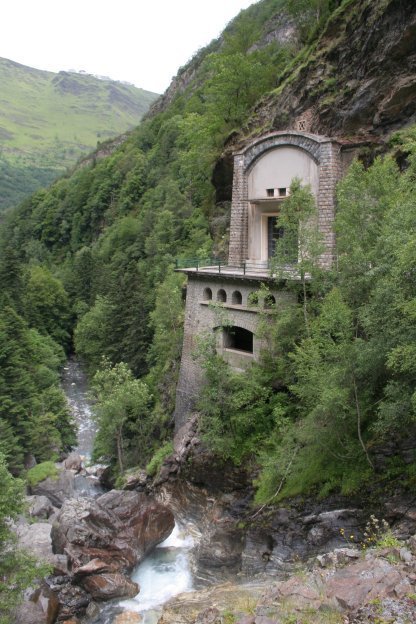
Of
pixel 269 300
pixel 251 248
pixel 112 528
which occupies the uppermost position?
pixel 251 248

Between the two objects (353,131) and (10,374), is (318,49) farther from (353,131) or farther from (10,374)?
(10,374)

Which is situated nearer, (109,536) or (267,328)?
(109,536)

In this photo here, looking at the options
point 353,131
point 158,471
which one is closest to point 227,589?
point 158,471

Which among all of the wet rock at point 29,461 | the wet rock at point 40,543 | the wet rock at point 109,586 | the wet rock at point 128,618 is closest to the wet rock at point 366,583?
the wet rock at point 128,618

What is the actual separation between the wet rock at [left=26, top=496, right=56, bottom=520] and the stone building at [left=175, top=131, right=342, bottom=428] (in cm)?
846

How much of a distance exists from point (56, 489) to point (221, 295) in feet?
51.9

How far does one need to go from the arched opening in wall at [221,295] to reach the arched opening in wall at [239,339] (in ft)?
5.35

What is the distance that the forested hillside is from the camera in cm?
1666

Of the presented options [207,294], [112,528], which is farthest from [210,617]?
[207,294]

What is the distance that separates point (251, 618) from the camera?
37.9ft

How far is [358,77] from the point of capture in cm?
2811

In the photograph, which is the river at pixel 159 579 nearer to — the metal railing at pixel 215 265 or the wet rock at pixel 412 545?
the wet rock at pixel 412 545

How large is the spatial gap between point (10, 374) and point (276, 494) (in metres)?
23.6

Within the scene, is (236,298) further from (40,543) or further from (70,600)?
(70,600)
